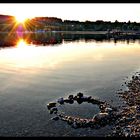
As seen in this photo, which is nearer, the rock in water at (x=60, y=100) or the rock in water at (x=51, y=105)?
the rock in water at (x=51, y=105)

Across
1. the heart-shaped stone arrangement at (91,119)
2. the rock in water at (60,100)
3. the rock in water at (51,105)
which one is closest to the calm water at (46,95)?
the rock in water at (51,105)

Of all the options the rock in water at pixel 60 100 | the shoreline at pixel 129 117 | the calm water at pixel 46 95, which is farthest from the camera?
the rock in water at pixel 60 100

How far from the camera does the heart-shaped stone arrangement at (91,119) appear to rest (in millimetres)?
19141

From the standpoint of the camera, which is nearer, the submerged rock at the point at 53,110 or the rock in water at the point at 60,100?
the submerged rock at the point at 53,110

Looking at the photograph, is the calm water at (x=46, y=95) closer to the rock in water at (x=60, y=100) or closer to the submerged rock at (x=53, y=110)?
the submerged rock at (x=53, y=110)

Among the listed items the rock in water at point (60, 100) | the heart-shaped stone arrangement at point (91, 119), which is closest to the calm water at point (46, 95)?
the heart-shaped stone arrangement at point (91, 119)

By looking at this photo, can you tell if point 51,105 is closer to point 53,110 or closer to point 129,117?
point 53,110

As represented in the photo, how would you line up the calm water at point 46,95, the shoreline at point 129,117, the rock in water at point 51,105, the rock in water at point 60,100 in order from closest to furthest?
the shoreline at point 129,117, the calm water at point 46,95, the rock in water at point 51,105, the rock in water at point 60,100

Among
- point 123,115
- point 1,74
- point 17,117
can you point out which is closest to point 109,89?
point 123,115

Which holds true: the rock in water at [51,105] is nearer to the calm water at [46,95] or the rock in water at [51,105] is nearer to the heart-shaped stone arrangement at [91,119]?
the heart-shaped stone arrangement at [91,119]

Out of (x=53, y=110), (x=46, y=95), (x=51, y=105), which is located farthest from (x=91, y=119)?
(x=46, y=95)

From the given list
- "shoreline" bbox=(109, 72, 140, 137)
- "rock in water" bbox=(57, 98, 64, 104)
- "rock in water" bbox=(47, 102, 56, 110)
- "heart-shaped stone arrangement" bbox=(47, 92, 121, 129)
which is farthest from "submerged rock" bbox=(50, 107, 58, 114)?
"shoreline" bbox=(109, 72, 140, 137)

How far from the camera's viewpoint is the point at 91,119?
20078mm

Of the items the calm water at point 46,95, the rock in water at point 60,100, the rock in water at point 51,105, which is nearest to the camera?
the calm water at point 46,95
